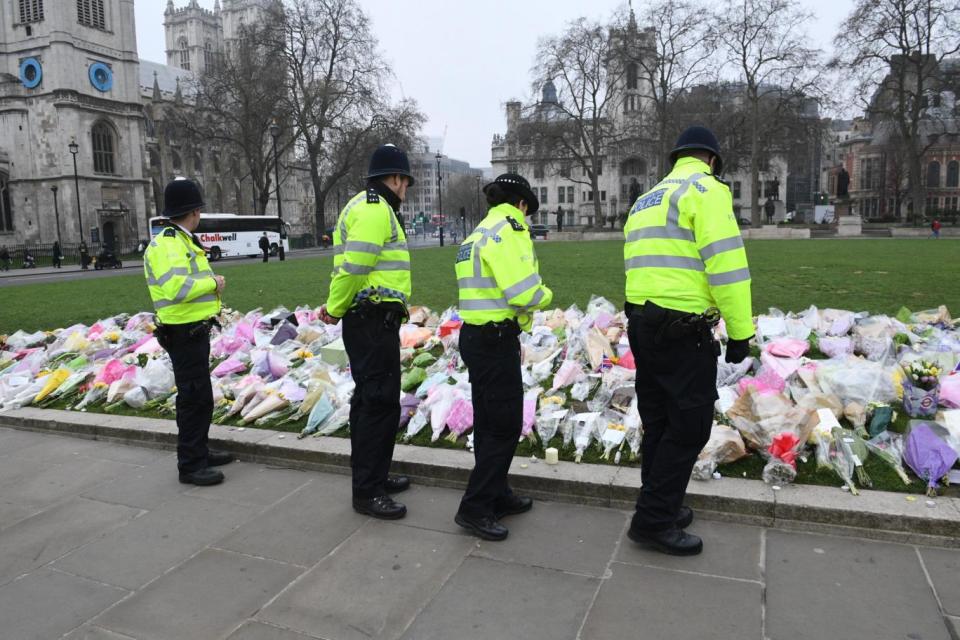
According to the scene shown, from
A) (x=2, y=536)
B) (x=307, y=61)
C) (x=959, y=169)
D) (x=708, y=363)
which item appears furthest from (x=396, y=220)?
(x=959, y=169)

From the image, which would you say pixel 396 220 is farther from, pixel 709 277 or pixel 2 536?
pixel 2 536

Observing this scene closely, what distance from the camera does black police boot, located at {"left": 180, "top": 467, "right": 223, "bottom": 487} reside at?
4312 mm

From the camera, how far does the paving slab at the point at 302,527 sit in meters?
3.40

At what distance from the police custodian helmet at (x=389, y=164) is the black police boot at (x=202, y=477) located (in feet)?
7.11

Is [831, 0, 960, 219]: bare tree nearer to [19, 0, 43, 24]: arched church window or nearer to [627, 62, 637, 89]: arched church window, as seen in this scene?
[627, 62, 637, 89]: arched church window

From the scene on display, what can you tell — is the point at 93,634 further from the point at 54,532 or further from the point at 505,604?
the point at 505,604

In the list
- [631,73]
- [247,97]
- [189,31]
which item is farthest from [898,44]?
[189,31]

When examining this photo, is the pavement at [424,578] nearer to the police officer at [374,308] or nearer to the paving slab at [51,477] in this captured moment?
the paving slab at [51,477]

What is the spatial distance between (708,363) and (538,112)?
159 ft

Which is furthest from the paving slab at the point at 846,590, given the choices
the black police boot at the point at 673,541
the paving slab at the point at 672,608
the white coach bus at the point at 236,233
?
the white coach bus at the point at 236,233

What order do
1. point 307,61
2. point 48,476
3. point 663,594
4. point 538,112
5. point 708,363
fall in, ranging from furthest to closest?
point 538,112, point 307,61, point 48,476, point 708,363, point 663,594

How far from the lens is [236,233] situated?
1650 inches

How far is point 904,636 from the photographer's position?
2.51 m

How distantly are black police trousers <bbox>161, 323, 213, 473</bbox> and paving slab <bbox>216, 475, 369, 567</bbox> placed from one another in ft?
2.63
